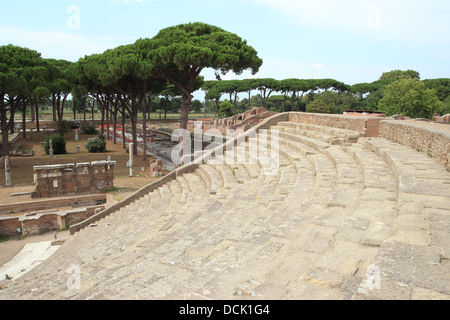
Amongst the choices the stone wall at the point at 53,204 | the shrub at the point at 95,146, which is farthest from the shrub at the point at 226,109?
the stone wall at the point at 53,204

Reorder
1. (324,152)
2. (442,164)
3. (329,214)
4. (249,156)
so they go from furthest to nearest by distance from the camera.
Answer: (249,156), (324,152), (442,164), (329,214)

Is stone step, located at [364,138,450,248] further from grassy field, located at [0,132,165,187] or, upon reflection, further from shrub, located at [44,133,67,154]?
shrub, located at [44,133,67,154]

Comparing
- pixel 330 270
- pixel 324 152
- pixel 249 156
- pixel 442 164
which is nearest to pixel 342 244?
pixel 330 270

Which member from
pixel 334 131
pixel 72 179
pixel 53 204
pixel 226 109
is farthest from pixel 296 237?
pixel 226 109

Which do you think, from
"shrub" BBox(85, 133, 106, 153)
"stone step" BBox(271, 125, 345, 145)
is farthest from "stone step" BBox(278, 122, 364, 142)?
"shrub" BBox(85, 133, 106, 153)

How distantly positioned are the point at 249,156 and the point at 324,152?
3155mm

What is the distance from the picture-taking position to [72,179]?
14984 millimetres

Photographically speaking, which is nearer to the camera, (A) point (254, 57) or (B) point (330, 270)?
(B) point (330, 270)

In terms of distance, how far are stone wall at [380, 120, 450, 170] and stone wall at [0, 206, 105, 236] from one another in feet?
35.5

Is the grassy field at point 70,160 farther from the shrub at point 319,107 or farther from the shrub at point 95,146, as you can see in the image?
the shrub at point 319,107

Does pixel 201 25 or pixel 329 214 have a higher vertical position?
pixel 201 25

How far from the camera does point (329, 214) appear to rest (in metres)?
4.85
